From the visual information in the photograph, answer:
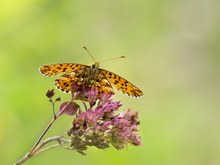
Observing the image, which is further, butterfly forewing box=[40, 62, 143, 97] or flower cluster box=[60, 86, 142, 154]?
butterfly forewing box=[40, 62, 143, 97]

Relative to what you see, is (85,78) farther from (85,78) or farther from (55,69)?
(55,69)

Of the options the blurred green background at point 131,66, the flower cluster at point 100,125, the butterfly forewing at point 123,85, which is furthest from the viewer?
the blurred green background at point 131,66

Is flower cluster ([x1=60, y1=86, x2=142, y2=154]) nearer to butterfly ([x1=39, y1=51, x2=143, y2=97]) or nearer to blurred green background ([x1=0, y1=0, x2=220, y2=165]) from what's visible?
butterfly ([x1=39, y1=51, x2=143, y2=97])

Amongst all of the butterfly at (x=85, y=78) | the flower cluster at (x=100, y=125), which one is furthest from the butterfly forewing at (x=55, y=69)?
the flower cluster at (x=100, y=125)

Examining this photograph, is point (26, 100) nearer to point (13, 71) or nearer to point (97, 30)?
point (13, 71)

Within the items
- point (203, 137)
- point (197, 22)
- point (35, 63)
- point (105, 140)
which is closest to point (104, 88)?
point (105, 140)

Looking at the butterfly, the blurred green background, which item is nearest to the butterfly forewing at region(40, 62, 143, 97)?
the butterfly

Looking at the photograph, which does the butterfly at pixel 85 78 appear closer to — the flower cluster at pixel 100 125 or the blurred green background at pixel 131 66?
the flower cluster at pixel 100 125

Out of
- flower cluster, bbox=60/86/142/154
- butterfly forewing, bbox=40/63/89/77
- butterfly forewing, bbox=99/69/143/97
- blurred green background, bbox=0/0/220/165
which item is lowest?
flower cluster, bbox=60/86/142/154
